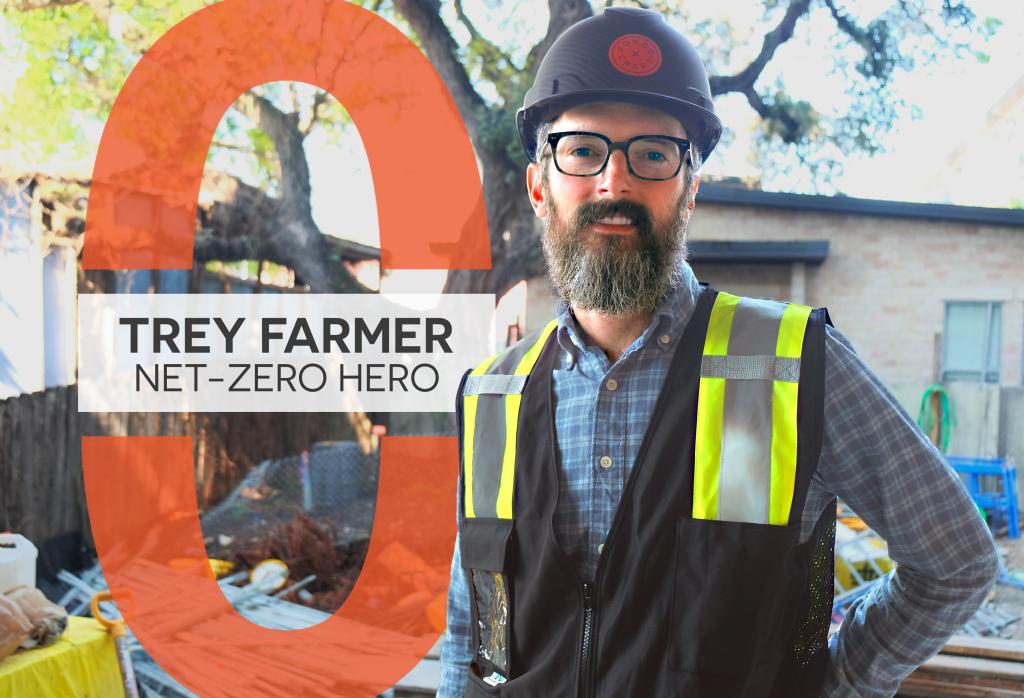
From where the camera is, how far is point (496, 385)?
1528 millimetres

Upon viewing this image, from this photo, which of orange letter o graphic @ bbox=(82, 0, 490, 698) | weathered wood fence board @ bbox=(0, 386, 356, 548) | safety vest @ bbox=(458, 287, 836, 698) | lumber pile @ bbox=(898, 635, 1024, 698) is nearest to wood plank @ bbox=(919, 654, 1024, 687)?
lumber pile @ bbox=(898, 635, 1024, 698)

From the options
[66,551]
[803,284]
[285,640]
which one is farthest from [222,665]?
[803,284]

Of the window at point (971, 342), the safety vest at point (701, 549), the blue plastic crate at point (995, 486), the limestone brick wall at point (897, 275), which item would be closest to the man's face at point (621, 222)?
the safety vest at point (701, 549)

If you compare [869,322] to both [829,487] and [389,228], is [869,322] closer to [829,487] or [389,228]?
[389,228]

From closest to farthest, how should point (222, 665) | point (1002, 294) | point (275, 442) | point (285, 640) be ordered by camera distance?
point (222, 665), point (285, 640), point (275, 442), point (1002, 294)

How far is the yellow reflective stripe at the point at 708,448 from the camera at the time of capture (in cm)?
122

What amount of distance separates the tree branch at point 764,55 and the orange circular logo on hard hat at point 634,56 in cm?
610

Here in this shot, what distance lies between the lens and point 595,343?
→ 58.9 inches

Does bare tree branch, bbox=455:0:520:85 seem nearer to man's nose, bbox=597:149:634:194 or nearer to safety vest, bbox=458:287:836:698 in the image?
man's nose, bbox=597:149:634:194

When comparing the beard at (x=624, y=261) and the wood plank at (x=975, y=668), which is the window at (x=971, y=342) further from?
the beard at (x=624, y=261)

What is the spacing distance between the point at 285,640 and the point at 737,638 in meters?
4.11

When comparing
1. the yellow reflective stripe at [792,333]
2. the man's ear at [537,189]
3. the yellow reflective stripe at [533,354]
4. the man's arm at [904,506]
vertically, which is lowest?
the man's arm at [904,506]

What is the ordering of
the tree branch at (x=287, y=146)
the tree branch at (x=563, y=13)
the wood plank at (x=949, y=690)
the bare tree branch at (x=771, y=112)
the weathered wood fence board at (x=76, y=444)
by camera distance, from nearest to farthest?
the wood plank at (x=949, y=690), the weathered wood fence board at (x=76, y=444), the tree branch at (x=563, y=13), the bare tree branch at (x=771, y=112), the tree branch at (x=287, y=146)

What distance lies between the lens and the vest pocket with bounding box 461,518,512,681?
4.57 ft
